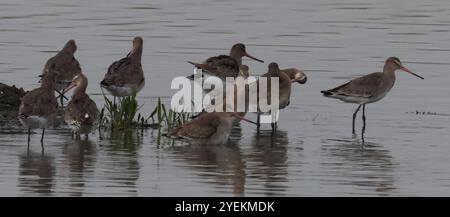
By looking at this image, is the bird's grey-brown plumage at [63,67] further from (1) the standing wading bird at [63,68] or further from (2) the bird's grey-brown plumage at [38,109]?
(2) the bird's grey-brown plumage at [38,109]

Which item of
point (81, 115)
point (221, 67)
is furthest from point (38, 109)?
point (221, 67)

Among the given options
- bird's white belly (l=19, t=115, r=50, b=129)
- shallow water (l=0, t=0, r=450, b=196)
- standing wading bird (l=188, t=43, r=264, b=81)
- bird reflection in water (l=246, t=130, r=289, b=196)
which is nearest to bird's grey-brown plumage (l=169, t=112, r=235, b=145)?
shallow water (l=0, t=0, r=450, b=196)

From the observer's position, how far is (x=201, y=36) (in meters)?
29.5

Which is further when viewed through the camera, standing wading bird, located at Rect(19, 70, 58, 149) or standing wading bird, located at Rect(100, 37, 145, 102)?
standing wading bird, located at Rect(100, 37, 145, 102)

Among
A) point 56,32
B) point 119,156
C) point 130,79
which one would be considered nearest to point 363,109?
point 130,79

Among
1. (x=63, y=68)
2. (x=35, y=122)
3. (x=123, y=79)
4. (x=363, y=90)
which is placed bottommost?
(x=35, y=122)

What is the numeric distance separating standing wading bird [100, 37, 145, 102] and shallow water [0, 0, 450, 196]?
50 cm

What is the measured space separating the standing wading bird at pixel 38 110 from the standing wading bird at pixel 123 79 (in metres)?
2.27

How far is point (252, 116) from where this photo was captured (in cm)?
2180

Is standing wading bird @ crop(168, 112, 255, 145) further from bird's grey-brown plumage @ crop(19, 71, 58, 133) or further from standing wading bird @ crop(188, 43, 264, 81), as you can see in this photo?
standing wading bird @ crop(188, 43, 264, 81)

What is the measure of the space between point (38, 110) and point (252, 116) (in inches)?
179

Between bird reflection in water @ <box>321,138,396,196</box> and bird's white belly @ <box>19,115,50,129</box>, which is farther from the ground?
bird's white belly @ <box>19,115,50,129</box>

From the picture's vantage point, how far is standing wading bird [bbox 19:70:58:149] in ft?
59.5

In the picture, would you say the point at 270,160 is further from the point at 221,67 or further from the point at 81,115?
the point at 221,67
